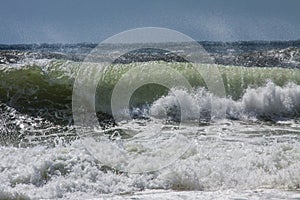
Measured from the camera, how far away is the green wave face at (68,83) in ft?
35.8

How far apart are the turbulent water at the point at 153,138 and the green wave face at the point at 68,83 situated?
24 millimetres

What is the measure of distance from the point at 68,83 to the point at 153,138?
4361 millimetres

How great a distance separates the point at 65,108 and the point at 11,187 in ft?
16.5

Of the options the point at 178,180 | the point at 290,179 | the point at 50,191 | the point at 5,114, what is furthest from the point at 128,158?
the point at 5,114

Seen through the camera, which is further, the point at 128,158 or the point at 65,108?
the point at 65,108

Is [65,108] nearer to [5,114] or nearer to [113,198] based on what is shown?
[5,114]

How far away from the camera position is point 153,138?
847 centimetres

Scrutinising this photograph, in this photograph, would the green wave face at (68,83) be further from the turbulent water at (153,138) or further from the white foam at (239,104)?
the white foam at (239,104)

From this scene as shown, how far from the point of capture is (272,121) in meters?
10.6

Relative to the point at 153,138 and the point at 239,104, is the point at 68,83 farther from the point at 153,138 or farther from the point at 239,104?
the point at 153,138

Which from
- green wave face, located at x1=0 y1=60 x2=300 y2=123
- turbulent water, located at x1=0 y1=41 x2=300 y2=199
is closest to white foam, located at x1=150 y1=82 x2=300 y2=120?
turbulent water, located at x1=0 y1=41 x2=300 y2=199

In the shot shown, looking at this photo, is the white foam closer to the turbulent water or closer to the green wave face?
the turbulent water

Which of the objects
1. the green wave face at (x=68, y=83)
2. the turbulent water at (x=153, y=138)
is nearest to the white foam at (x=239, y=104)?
the turbulent water at (x=153, y=138)

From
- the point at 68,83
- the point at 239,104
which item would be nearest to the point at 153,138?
the point at 239,104
